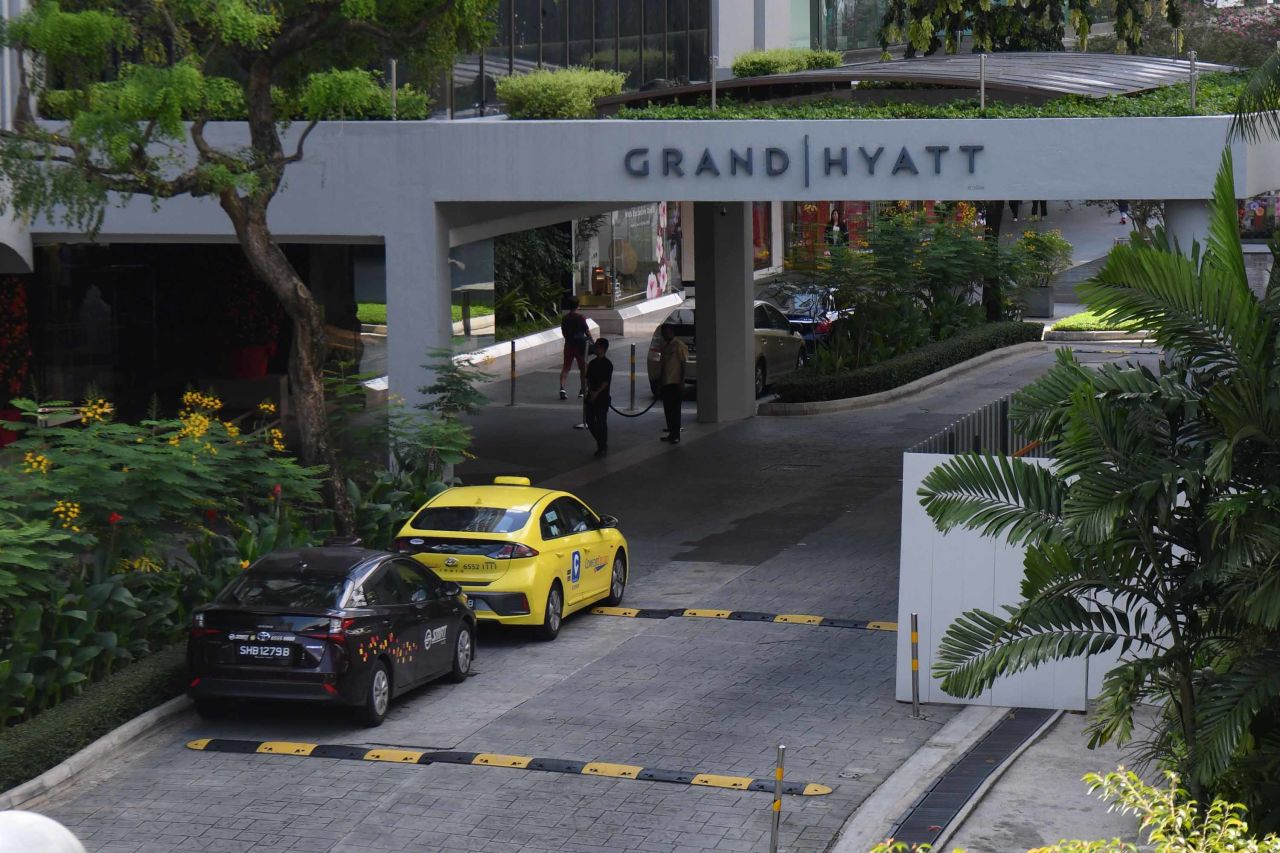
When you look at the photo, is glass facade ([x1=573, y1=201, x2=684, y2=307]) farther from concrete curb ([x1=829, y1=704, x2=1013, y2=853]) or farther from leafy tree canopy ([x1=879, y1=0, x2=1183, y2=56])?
concrete curb ([x1=829, y1=704, x2=1013, y2=853])

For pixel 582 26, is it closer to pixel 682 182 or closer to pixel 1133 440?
pixel 682 182

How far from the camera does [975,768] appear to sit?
503 inches

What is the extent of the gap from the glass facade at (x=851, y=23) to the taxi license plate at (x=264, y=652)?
35.9 metres

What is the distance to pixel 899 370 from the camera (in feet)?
110

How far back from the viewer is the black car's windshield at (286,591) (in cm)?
1342

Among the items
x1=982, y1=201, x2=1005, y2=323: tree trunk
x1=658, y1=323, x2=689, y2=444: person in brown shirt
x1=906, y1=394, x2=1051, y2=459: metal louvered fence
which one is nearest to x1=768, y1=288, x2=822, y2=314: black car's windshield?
x1=982, y1=201, x2=1005, y2=323: tree trunk

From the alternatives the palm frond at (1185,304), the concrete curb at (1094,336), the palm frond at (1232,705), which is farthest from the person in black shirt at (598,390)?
the palm frond at (1232,705)

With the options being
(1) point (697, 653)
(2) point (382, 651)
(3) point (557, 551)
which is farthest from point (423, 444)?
(2) point (382, 651)

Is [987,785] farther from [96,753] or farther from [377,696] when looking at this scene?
[96,753]

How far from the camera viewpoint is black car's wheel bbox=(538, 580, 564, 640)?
16.5 m

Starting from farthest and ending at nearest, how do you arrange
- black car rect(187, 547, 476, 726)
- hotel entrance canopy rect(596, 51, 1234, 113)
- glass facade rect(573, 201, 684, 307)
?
1. glass facade rect(573, 201, 684, 307)
2. hotel entrance canopy rect(596, 51, 1234, 113)
3. black car rect(187, 547, 476, 726)

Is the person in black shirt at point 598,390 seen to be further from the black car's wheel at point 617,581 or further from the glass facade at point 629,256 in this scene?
the glass facade at point 629,256

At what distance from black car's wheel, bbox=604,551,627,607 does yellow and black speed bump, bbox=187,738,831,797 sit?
16.8 ft

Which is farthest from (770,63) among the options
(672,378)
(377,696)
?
(377,696)
